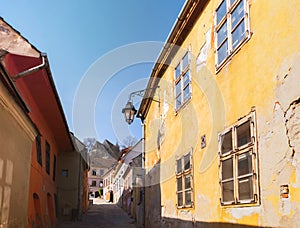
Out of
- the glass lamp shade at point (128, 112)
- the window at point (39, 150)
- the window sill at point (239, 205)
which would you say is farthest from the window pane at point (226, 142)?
the window at point (39, 150)

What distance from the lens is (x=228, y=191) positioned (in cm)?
600

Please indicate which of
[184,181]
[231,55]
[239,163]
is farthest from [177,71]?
[239,163]

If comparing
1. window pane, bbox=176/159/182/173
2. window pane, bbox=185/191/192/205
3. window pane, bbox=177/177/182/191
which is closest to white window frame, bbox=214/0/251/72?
window pane, bbox=185/191/192/205

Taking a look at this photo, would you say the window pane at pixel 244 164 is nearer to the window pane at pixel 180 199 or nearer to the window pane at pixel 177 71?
the window pane at pixel 180 199

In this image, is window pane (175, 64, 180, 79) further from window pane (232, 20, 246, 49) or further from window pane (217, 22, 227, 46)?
window pane (232, 20, 246, 49)

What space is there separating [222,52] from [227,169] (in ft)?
6.83

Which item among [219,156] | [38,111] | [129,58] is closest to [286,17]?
[219,156]

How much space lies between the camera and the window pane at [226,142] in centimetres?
602

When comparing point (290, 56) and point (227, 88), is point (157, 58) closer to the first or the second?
point (227, 88)

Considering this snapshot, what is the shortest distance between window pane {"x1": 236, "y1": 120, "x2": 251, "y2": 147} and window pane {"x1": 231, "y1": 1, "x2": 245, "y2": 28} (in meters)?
1.73

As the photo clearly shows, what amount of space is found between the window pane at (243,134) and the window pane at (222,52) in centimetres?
143

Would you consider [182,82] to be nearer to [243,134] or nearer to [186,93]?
[186,93]

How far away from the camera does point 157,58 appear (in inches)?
438

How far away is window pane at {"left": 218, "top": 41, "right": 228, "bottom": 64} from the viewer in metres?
6.36
